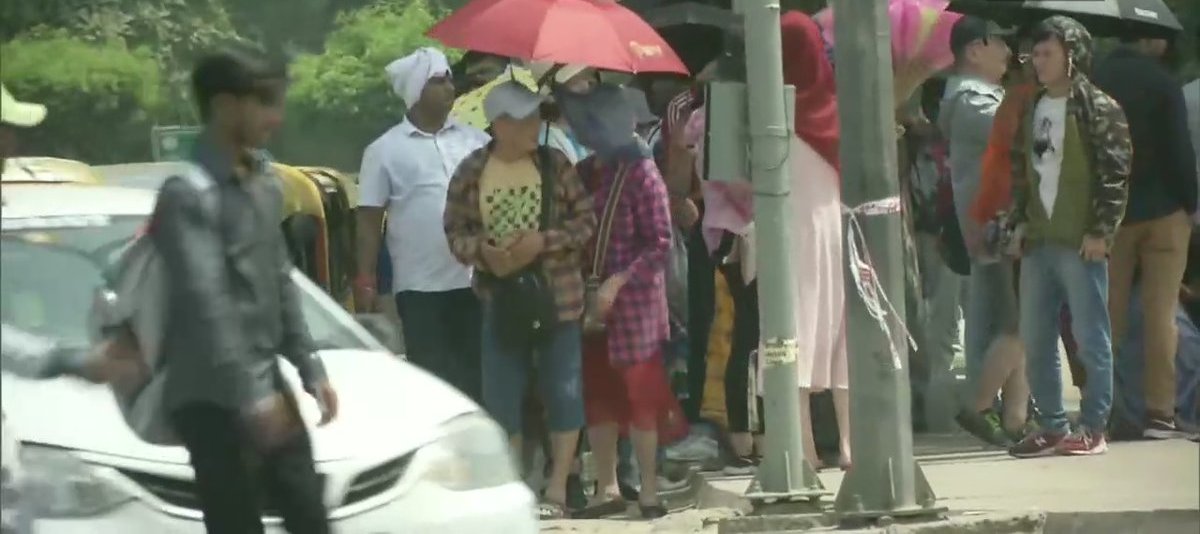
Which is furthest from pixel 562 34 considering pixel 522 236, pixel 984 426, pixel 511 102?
pixel 984 426

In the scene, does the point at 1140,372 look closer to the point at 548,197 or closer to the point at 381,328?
the point at 548,197

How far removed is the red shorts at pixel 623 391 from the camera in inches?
369

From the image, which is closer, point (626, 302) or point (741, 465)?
point (626, 302)

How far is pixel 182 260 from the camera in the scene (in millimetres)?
5852

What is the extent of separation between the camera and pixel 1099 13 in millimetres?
11422

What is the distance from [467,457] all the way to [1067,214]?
3.81m

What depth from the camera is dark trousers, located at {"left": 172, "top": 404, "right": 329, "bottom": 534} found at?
597 centimetres

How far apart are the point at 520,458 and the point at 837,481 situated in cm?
126

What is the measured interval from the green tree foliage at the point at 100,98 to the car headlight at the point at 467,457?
10.8ft

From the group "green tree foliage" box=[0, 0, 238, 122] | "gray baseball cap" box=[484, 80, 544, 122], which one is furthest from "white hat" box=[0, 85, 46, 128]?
"gray baseball cap" box=[484, 80, 544, 122]

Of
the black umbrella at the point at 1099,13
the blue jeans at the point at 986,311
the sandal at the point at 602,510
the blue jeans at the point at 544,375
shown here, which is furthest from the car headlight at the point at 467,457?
the black umbrella at the point at 1099,13

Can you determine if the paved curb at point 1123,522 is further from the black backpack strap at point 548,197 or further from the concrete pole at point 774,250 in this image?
the black backpack strap at point 548,197

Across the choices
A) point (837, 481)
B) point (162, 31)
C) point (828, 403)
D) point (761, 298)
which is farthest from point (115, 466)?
point (162, 31)

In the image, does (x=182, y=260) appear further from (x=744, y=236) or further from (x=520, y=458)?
(x=744, y=236)
